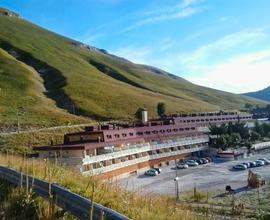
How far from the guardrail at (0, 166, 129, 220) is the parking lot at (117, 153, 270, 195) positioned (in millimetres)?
41789

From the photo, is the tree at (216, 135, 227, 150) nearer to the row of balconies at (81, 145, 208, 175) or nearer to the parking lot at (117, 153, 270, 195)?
the row of balconies at (81, 145, 208, 175)

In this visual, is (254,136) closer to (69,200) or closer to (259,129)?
(259,129)

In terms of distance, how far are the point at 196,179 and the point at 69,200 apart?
196 feet

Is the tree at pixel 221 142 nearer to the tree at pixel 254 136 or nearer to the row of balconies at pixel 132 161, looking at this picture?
the row of balconies at pixel 132 161

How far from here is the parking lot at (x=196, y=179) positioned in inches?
2371

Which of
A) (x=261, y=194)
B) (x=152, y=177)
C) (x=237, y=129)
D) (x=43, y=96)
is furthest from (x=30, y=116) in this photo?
(x=261, y=194)

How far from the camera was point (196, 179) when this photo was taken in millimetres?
68438

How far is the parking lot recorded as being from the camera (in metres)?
60.2

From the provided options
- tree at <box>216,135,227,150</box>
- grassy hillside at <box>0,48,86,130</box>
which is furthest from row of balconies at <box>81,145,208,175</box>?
grassy hillside at <box>0,48,86,130</box>

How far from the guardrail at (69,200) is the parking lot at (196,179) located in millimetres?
41789

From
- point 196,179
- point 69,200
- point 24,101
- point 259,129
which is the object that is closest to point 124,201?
point 69,200

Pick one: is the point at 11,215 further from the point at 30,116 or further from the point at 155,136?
the point at 30,116

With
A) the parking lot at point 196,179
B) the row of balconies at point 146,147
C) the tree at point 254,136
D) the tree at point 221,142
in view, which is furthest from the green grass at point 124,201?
the tree at point 254,136

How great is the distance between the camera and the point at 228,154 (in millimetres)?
97125
